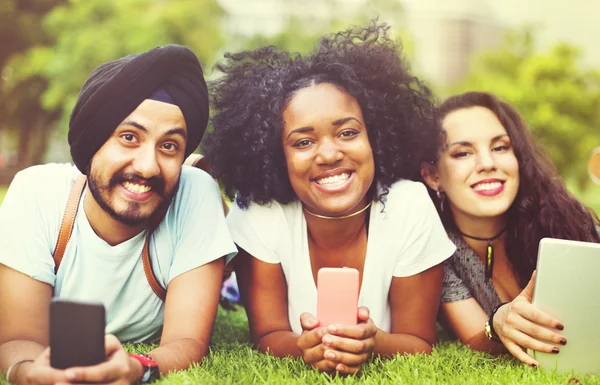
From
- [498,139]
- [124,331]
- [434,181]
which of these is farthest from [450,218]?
[124,331]

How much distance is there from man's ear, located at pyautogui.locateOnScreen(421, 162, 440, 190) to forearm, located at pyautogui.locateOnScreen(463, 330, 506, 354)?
97 cm

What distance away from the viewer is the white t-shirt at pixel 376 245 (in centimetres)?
342

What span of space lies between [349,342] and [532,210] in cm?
174

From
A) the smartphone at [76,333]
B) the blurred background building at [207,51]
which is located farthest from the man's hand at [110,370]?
the blurred background building at [207,51]

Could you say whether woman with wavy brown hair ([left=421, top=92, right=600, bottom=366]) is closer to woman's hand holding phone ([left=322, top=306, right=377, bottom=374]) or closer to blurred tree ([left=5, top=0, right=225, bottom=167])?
woman's hand holding phone ([left=322, top=306, right=377, bottom=374])

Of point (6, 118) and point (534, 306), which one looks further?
point (6, 118)

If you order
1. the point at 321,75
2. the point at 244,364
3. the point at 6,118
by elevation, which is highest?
the point at 6,118

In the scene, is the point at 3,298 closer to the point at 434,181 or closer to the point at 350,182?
the point at 350,182

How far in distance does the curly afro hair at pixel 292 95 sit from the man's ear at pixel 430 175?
0.08 m

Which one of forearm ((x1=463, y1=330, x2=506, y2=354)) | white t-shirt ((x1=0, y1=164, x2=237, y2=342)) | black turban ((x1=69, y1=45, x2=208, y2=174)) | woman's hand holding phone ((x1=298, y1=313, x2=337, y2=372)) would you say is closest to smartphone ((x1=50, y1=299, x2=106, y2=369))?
white t-shirt ((x1=0, y1=164, x2=237, y2=342))

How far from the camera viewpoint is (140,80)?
117 inches

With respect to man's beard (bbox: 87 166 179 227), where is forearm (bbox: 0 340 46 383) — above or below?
below

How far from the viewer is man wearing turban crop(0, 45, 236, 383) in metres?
2.96

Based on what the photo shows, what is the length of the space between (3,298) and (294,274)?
1.44m
